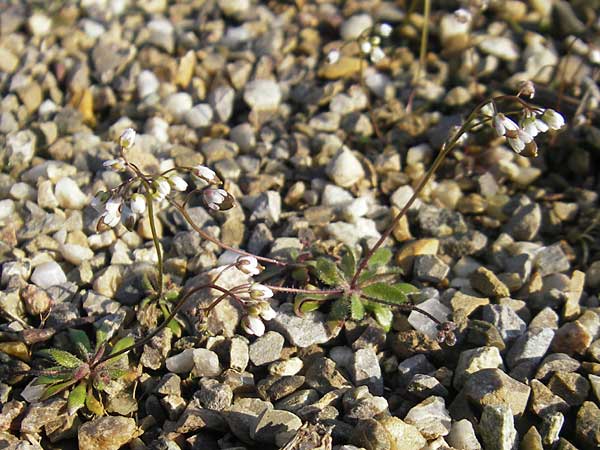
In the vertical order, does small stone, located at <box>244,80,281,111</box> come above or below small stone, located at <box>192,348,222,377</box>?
above

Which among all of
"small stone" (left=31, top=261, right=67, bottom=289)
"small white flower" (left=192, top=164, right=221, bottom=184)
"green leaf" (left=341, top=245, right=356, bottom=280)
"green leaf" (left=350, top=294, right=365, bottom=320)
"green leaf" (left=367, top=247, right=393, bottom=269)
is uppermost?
"small white flower" (left=192, top=164, right=221, bottom=184)

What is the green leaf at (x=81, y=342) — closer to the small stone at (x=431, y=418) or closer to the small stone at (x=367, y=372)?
the small stone at (x=367, y=372)

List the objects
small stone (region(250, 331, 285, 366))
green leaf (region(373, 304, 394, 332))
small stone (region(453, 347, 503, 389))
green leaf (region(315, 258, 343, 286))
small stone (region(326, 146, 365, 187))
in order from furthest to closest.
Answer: small stone (region(326, 146, 365, 187)) → green leaf (region(315, 258, 343, 286)) → green leaf (region(373, 304, 394, 332)) → small stone (region(250, 331, 285, 366)) → small stone (region(453, 347, 503, 389))

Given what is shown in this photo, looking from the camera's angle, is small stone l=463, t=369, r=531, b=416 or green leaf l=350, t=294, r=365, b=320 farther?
green leaf l=350, t=294, r=365, b=320

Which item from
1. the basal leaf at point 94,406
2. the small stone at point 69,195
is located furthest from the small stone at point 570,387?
the small stone at point 69,195

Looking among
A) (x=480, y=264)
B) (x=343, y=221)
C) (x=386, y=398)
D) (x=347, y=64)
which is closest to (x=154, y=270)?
(x=343, y=221)

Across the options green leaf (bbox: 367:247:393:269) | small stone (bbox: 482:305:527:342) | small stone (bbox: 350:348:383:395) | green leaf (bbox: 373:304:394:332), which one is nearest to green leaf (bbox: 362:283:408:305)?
green leaf (bbox: 373:304:394:332)

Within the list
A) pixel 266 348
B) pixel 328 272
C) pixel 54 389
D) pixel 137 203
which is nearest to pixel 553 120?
pixel 328 272

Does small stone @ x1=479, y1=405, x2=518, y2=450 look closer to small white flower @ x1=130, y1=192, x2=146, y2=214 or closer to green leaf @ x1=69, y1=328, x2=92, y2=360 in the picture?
small white flower @ x1=130, y1=192, x2=146, y2=214
